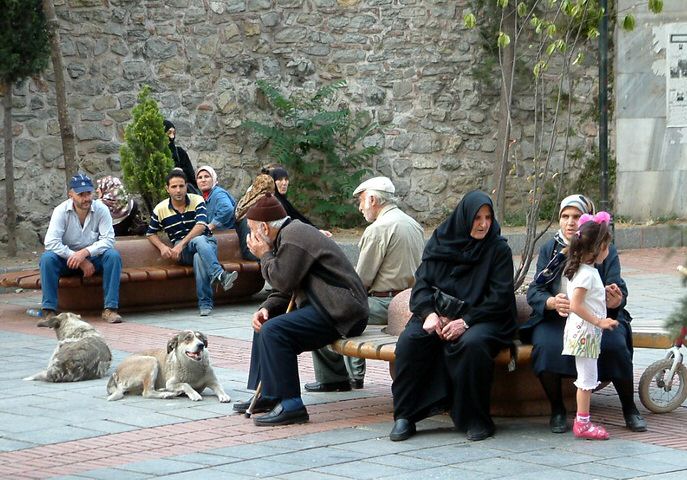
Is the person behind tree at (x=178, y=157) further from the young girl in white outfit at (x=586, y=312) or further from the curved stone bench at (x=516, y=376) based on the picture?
the young girl in white outfit at (x=586, y=312)

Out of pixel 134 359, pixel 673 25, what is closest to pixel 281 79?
pixel 673 25

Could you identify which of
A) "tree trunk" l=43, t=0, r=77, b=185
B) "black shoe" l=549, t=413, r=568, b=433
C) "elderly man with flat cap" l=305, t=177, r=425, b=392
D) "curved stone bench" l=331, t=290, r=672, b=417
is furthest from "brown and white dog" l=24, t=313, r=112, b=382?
"tree trunk" l=43, t=0, r=77, b=185

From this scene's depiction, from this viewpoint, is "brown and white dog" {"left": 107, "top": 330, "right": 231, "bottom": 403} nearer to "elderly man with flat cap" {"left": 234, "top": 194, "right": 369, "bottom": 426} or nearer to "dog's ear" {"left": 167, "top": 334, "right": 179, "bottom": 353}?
"dog's ear" {"left": 167, "top": 334, "right": 179, "bottom": 353}

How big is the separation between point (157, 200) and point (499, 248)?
7280 millimetres

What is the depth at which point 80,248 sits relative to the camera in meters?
12.0

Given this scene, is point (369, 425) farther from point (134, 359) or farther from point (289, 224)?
point (134, 359)

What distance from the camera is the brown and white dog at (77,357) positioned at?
8.77 meters

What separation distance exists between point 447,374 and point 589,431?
808 millimetres

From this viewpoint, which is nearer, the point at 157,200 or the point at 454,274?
the point at 454,274

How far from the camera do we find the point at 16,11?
49.8 feet

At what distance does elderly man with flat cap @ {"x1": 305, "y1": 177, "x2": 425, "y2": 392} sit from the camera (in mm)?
8312

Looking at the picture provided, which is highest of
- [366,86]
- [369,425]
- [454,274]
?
[366,86]

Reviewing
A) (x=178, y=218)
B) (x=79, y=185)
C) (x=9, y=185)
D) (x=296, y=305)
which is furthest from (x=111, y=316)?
(x=9, y=185)

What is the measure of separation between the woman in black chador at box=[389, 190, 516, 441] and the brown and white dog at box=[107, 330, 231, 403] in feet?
5.06
